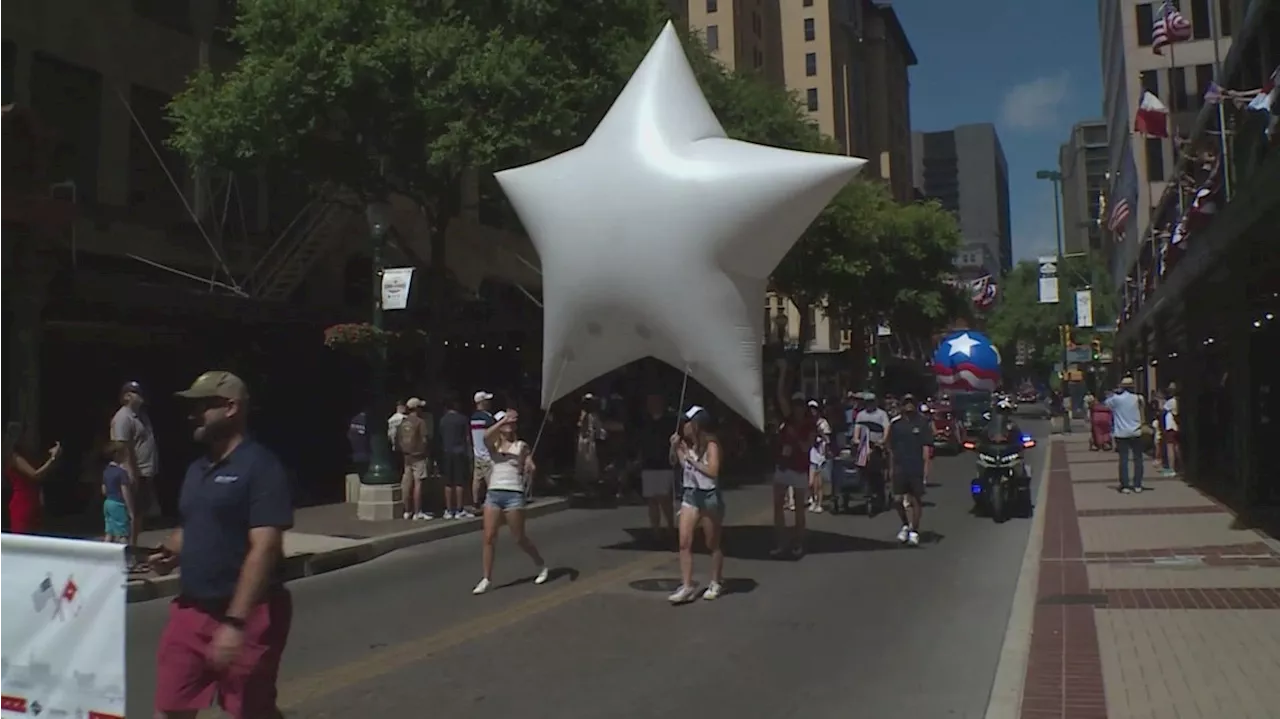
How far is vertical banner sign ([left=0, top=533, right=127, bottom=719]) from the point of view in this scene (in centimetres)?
449

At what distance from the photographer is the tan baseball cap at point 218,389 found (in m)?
4.58

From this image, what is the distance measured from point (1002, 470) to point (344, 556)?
8599mm

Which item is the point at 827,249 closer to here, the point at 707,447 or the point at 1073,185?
the point at 707,447

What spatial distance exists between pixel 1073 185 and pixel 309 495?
417ft

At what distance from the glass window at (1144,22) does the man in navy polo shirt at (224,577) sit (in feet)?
191

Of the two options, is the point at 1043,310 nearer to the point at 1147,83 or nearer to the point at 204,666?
the point at 1147,83

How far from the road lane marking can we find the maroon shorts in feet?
8.34

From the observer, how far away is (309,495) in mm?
21016

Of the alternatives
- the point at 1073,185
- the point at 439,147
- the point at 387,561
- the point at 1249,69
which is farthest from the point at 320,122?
the point at 1073,185

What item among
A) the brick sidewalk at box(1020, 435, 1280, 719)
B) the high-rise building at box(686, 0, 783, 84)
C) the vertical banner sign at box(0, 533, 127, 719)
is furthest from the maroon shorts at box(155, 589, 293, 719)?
the high-rise building at box(686, 0, 783, 84)

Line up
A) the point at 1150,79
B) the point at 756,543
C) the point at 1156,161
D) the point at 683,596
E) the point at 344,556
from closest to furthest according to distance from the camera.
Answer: the point at 683,596 → the point at 344,556 → the point at 756,543 → the point at 1156,161 → the point at 1150,79

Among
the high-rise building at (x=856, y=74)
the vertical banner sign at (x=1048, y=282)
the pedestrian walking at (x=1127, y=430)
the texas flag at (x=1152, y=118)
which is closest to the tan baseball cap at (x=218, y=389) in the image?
the pedestrian walking at (x=1127, y=430)

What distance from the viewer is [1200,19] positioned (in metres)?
47.8

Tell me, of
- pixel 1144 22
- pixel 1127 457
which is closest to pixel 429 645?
pixel 1127 457
